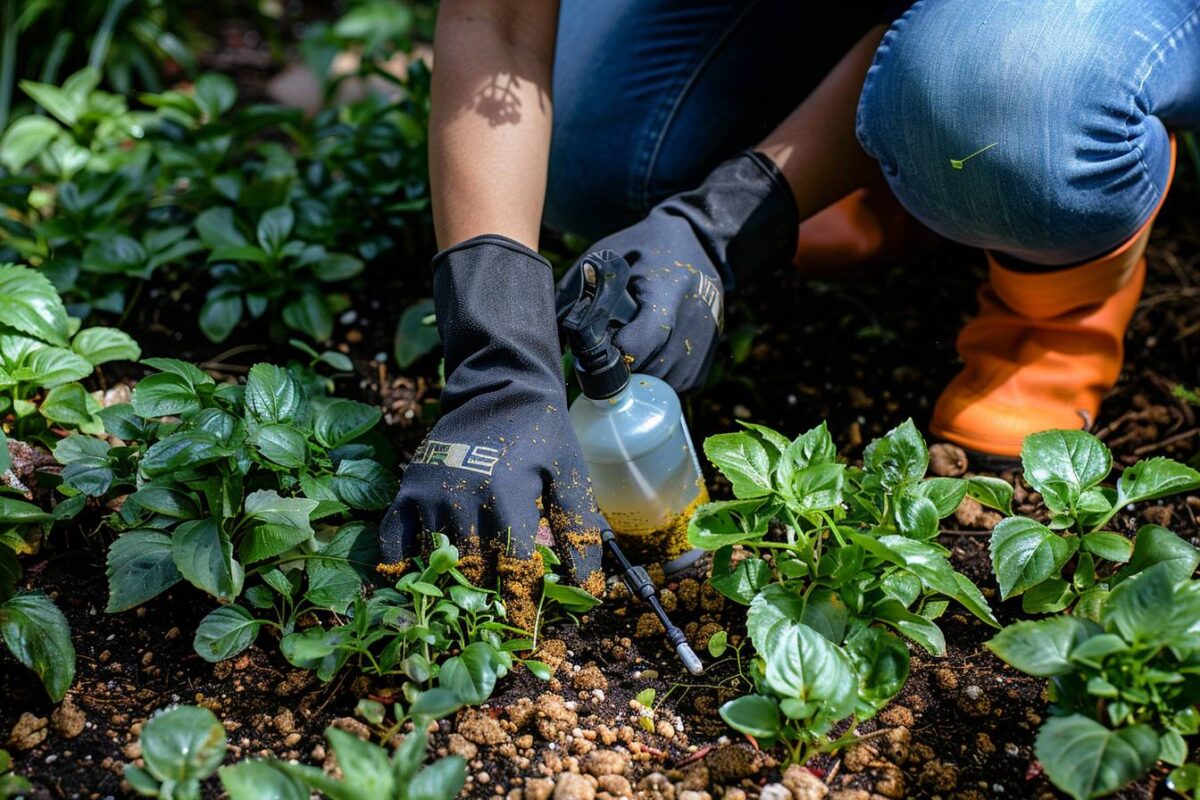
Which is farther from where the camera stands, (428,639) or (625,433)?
(625,433)

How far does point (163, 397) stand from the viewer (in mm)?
1262

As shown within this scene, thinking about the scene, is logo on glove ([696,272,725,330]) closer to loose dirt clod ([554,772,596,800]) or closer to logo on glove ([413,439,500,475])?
logo on glove ([413,439,500,475])

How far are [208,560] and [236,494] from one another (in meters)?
0.08

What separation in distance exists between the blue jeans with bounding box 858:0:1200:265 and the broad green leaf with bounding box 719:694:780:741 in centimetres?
71

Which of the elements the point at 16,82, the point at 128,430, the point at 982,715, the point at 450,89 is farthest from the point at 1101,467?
the point at 16,82

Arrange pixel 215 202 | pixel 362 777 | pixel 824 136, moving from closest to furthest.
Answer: pixel 362 777, pixel 824 136, pixel 215 202

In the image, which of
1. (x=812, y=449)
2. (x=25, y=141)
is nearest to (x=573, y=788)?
(x=812, y=449)

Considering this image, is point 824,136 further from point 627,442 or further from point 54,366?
point 54,366

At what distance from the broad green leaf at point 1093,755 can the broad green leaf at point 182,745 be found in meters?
0.74

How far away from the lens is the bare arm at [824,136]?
1.54 metres

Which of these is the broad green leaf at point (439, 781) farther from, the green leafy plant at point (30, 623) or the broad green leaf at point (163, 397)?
the broad green leaf at point (163, 397)

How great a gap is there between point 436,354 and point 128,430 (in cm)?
53

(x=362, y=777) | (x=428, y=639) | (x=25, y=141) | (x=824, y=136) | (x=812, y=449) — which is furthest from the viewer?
(x=25, y=141)

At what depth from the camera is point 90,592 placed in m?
1.29
